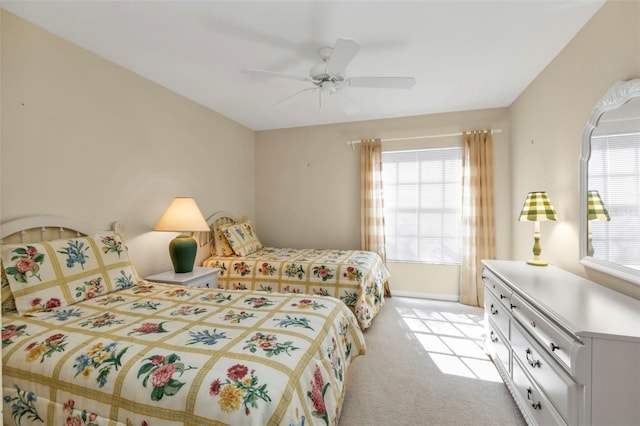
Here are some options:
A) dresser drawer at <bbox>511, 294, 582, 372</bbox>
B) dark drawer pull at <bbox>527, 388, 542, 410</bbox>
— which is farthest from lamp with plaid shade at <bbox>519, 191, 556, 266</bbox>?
dark drawer pull at <bbox>527, 388, 542, 410</bbox>

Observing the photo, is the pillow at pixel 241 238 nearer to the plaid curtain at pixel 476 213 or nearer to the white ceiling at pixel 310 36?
the white ceiling at pixel 310 36

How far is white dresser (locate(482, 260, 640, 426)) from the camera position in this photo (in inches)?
49.6

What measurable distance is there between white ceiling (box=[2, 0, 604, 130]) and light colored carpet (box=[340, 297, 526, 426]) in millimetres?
2537

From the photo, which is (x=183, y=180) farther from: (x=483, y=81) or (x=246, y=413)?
(x=483, y=81)

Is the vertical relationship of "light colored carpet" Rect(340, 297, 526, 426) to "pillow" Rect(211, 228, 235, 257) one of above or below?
below

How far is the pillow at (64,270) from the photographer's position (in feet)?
5.86

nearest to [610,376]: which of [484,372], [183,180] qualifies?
[484,372]

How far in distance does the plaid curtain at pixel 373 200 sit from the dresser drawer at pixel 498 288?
1.73 metres

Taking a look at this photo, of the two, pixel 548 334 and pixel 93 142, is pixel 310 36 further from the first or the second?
pixel 548 334

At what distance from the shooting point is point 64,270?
1.97m

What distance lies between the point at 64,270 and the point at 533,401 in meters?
2.94

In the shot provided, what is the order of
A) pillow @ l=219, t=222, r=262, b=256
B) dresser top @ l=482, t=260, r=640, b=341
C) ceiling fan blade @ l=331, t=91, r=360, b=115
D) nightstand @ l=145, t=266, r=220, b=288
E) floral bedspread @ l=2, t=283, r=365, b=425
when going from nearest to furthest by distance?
floral bedspread @ l=2, t=283, r=365, b=425
dresser top @ l=482, t=260, r=640, b=341
nightstand @ l=145, t=266, r=220, b=288
ceiling fan blade @ l=331, t=91, r=360, b=115
pillow @ l=219, t=222, r=262, b=256

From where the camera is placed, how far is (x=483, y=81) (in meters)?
3.05

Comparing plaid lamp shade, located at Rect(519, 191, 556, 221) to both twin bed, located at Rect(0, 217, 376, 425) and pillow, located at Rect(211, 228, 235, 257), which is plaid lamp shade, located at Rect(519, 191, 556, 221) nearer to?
twin bed, located at Rect(0, 217, 376, 425)
